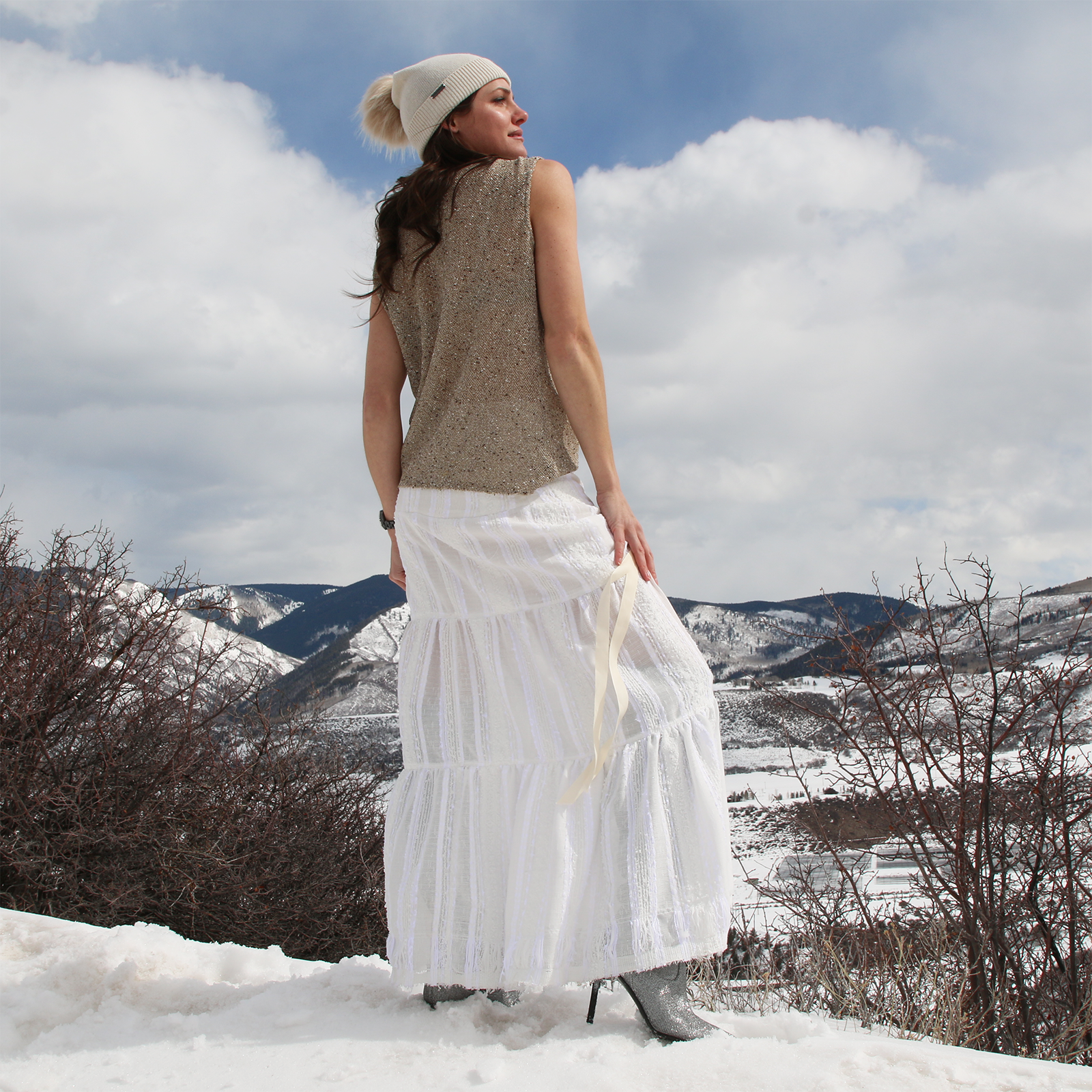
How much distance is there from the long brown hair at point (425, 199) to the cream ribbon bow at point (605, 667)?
0.86 meters

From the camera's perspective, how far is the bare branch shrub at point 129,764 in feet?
28.5

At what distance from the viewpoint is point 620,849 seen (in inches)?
64.2

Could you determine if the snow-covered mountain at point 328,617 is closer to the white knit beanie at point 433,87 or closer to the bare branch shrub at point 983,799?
the bare branch shrub at point 983,799

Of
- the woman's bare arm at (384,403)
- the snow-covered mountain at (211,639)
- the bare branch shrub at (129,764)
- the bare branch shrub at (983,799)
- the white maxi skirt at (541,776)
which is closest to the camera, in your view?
the white maxi skirt at (541,776)

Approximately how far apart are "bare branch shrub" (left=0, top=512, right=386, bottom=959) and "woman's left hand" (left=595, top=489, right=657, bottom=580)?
806 cm

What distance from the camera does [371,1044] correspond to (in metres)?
1.65

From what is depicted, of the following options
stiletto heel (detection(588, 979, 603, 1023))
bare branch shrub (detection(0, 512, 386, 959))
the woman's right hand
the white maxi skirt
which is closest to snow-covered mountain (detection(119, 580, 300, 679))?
bare branch shrub (detection(0, 512, 386, 959))

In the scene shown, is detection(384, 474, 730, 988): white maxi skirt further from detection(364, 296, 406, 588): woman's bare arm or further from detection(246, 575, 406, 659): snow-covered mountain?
detection(246, 575, 406, 659): snow-covered mountain

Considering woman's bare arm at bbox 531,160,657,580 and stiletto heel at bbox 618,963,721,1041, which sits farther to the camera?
woman's bare arm at bbox 531,160,657,580

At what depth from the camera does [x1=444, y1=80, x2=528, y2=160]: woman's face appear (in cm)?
191

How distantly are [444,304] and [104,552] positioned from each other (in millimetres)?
9041

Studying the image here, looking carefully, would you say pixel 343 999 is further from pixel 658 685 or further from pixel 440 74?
pixel 440 74

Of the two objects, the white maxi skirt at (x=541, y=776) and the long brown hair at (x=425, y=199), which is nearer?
the white maxi skirt at (x=541, y=776)

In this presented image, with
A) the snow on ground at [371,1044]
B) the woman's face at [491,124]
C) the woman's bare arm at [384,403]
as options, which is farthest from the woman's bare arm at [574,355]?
the snow on ground at [371,1044]
